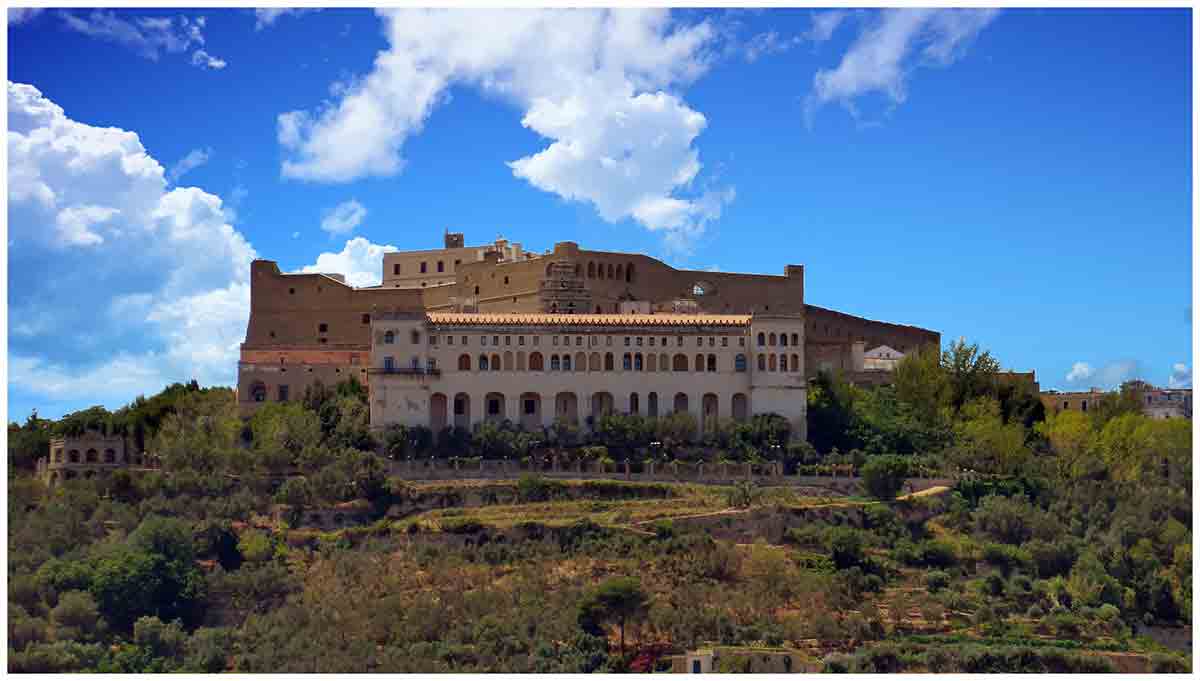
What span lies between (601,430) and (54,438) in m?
18.1

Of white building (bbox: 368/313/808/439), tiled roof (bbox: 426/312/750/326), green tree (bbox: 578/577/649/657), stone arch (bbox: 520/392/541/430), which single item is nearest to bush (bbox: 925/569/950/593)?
green tree (bbox: 578/577/649/657)

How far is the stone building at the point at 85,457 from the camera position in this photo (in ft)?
240

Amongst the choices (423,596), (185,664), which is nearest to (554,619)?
(423,596)

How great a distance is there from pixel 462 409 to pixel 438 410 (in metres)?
0.81

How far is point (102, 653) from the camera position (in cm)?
6047

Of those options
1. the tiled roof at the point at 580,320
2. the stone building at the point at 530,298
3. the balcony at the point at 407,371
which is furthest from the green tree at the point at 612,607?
the stone building at the point at 530,298

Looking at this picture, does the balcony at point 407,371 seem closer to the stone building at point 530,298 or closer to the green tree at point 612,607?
the stone building at point 530,298

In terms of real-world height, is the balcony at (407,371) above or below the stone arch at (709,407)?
above

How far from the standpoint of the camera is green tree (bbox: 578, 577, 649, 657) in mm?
61906

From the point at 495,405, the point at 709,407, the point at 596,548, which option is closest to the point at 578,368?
the point at 495,405

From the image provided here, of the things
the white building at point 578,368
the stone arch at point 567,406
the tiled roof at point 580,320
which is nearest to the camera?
the white building at point 578,368

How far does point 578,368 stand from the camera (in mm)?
76062

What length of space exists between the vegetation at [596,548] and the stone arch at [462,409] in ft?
5.21

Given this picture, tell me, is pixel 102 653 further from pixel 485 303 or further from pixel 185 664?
pixel 485 303
